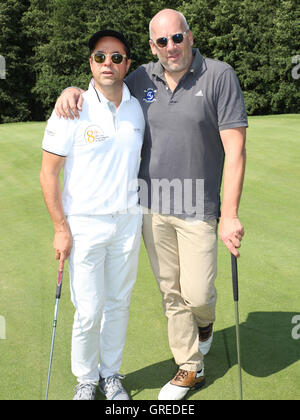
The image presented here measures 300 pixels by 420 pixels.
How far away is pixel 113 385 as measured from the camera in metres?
3.28

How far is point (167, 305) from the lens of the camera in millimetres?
3553

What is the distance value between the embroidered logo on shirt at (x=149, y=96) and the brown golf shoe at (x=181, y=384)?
5.94 ft

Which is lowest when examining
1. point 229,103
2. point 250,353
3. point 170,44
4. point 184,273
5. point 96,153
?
point 250,353

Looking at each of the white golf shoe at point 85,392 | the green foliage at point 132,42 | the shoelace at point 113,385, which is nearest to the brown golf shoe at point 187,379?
the shoelace at point 113,385

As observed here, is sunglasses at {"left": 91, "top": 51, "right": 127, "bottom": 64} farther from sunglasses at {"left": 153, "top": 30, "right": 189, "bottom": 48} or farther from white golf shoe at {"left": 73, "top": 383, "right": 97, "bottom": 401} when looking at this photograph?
white golf shoe at {"left": 73, "top": 383, "right": 97, "bottom": 401}

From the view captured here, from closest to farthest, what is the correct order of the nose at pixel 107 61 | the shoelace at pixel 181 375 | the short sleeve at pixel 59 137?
the short sleeve at pixel 59 137 → the nose at pixel 107 61 → the shoelace at pixel 181 375

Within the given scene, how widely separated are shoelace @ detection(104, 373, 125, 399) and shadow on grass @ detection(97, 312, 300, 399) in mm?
88

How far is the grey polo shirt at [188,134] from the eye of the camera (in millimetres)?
3227

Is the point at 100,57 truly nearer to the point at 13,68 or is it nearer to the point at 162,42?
the point at 162,42

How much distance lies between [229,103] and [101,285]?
1.40 metres

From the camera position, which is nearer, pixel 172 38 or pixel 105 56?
pixel 105 56

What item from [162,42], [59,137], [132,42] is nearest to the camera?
[59,137]

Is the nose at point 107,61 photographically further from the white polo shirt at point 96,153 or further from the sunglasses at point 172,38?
the sunglasses at point 172,38

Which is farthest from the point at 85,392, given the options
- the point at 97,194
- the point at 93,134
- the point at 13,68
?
the point at 13,68
